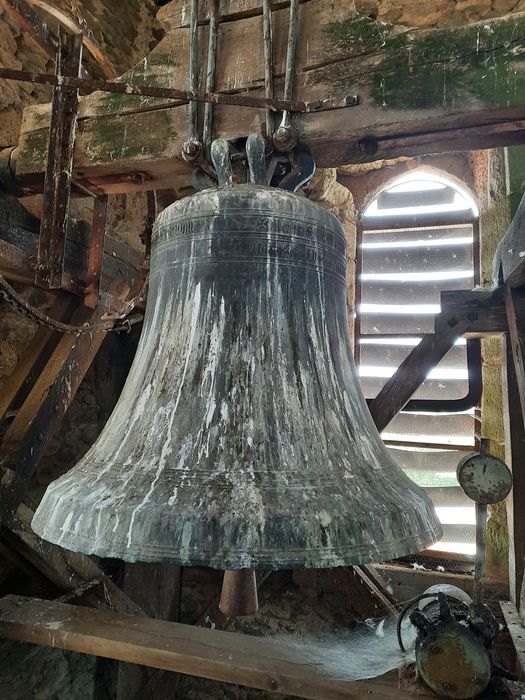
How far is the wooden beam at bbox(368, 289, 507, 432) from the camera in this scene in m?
2.43

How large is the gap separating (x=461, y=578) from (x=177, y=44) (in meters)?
3.72

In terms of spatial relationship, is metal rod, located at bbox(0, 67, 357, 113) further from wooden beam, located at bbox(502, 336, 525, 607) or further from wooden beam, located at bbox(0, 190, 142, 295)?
wooden beam, located at bbox(502, 336, 525, 607)

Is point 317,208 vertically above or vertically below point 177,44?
below

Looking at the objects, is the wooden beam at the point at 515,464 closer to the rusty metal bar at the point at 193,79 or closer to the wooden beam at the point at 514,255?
the wooden beam at the point at 514,255

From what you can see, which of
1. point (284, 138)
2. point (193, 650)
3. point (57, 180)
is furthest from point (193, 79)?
point (193, 650)

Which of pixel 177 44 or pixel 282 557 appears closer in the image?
pixel 282 557

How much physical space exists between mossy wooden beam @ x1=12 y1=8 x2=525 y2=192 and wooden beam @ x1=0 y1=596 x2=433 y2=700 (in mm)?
1725

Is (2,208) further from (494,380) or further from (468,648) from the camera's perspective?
(494,380)

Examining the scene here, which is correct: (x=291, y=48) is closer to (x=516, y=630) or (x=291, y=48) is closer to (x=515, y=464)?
(x=515, y=464)

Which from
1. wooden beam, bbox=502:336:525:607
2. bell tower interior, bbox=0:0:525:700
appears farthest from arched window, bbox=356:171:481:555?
wooden beam, bbox=502:336:525:607

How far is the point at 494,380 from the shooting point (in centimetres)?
384

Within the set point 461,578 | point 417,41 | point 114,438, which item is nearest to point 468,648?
point 114,438

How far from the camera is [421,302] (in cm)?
498

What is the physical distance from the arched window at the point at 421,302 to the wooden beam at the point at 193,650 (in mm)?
2888
